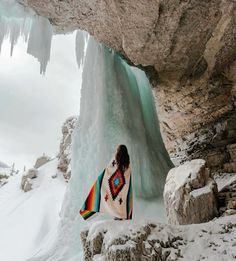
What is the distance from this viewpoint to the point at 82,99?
7.40 meters

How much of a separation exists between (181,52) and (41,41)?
4.11 meters

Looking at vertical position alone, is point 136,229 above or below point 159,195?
below

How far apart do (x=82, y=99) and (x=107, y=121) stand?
1.13 m

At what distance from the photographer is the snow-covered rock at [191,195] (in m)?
3.81

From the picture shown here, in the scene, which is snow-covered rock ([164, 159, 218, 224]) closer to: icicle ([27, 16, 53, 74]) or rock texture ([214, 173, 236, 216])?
rock texture ([214, 173, 236, 216])

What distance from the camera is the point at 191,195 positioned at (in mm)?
3936

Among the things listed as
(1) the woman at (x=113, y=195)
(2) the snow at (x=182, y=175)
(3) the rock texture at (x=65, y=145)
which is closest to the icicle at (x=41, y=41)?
(2) the snow at (x=182, y=175)

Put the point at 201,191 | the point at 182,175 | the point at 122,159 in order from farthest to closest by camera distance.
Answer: the point at 182,175
the point at 201,191
the point at 122,159

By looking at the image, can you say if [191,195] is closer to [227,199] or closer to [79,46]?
[227,199]

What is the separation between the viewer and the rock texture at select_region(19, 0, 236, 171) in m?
5.00

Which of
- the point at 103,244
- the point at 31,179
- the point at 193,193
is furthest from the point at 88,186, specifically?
the point at 31,179

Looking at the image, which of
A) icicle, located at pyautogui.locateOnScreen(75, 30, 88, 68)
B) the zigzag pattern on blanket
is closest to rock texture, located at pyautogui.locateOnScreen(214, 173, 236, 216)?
the zigzag pattern on blanket

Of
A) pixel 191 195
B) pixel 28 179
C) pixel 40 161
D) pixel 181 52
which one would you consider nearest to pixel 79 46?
pixel 181 52

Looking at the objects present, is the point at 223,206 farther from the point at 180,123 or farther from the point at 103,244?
the point at 180,123
